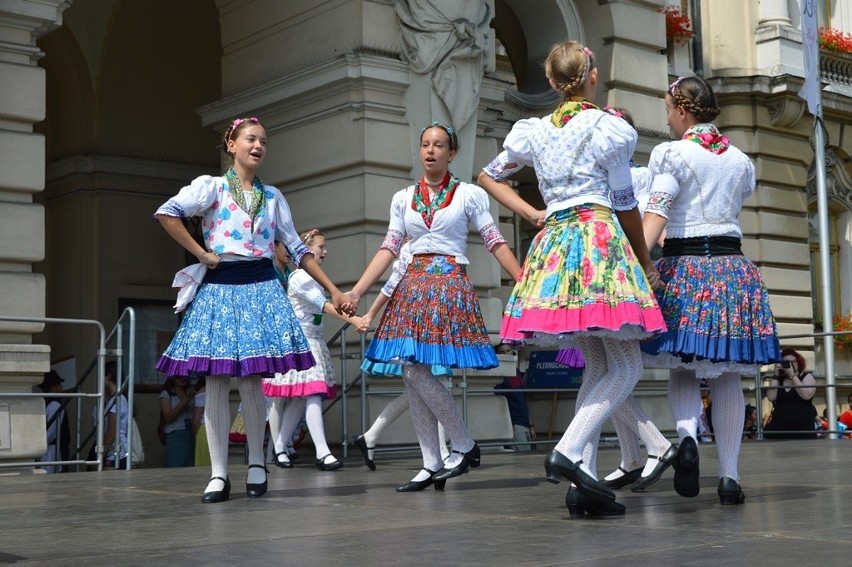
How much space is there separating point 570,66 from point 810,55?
12877mm

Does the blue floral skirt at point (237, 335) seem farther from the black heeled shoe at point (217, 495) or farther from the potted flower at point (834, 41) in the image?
the potted flower at point (834, 41)

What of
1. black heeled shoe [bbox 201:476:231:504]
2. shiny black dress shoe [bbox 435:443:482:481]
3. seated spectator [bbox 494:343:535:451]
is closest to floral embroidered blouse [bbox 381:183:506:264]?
shiny black dress shoe [bbox 435:443:482:481]

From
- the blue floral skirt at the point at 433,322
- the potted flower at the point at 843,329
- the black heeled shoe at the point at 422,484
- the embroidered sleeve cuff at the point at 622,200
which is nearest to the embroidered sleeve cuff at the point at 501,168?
the embroidered sleeve cuff at the point at 622,200

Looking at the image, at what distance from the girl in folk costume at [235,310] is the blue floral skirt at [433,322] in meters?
0.57

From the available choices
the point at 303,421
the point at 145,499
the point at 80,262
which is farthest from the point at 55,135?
the point at 145,499

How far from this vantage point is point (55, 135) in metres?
16.7

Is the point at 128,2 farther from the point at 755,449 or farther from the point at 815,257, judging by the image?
the point at 815,257

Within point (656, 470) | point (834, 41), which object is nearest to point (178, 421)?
point (656, 470)

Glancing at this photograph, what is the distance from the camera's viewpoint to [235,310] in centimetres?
671

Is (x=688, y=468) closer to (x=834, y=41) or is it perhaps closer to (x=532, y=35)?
(x=532, y=35)

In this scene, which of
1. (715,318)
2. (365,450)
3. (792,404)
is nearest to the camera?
(715,318)

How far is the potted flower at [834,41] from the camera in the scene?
2367cm

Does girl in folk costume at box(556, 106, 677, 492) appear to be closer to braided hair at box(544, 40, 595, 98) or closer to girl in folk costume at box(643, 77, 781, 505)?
girl in folk costume at box(643, 77, 781, 505)

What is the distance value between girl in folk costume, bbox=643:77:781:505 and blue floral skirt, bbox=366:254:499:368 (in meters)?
1.42
